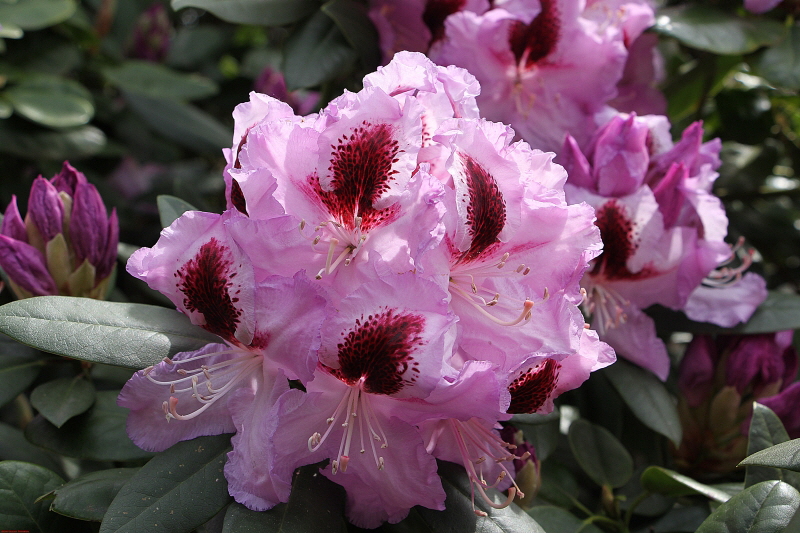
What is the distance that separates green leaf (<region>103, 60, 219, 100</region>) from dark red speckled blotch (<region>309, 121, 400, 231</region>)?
1.23 meters

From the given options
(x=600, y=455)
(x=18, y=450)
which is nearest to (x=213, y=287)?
(x=18, y=450)

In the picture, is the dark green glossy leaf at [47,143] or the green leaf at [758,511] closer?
the green leaf at [758,511]

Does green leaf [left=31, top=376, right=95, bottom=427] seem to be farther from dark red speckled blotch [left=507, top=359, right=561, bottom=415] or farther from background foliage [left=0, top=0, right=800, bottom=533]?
dark red speckled blotch [left=507, top=359, right=561, bottom=415]

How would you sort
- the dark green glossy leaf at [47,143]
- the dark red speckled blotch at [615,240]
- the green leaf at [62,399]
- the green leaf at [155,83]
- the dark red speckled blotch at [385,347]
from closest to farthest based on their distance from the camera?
1. the dark red speckled blotch at [385,347]
2. the green leaf at [62,399]
3. the dark red speckled blotch at [615,240]
4. the dark green glossy leaf at [47,143]
5. the green leaf at [155,83]

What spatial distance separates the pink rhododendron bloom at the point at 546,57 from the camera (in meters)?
1.32

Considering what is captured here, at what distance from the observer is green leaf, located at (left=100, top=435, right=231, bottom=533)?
848 millimetres

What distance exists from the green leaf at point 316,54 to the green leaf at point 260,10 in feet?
0.09

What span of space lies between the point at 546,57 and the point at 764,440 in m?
0.79

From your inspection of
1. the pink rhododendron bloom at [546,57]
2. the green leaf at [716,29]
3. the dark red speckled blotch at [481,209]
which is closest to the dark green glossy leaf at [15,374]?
the dark red speckled blotch at [481,209]

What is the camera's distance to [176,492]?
888 millimetres

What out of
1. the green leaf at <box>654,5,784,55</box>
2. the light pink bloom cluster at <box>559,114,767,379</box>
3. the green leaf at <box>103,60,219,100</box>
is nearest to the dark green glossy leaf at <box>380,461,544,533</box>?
the light pink bloom cluster at <box>559,114,767,379</box>

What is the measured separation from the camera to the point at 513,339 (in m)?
0.88

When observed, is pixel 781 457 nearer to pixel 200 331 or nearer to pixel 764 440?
pixel 764 440

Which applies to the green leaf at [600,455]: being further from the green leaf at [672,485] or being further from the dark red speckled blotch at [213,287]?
the dark red speckled blotch at [213,287]
